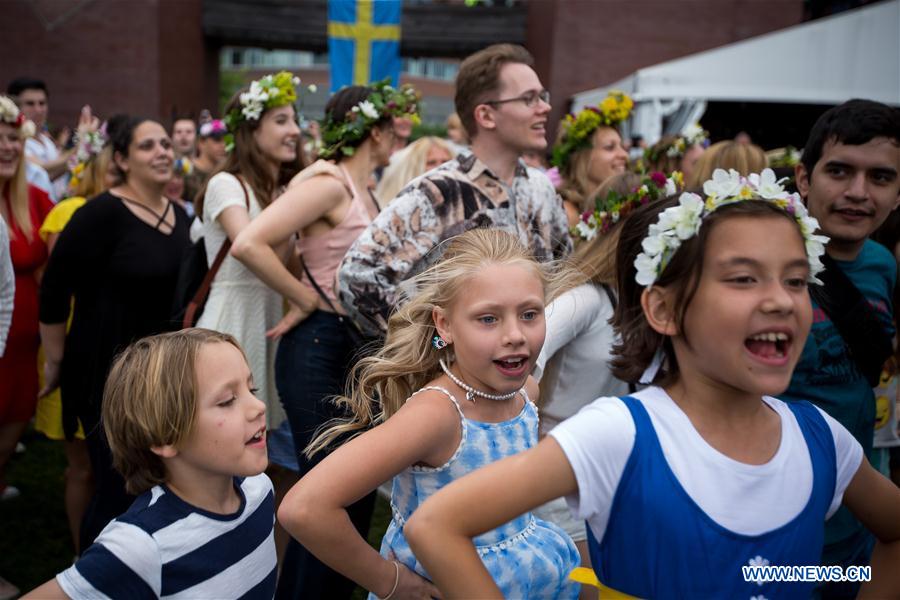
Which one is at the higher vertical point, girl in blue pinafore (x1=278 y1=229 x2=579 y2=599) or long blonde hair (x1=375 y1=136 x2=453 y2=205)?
long blonde hair (x1=375 y1=136 x2=453 y2=205)

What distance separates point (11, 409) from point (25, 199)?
1238 millimetres

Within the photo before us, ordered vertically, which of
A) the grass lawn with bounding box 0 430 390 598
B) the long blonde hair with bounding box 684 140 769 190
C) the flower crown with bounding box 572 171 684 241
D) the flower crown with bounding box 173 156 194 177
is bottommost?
the grass lawn with bounding box 0 430 390 598

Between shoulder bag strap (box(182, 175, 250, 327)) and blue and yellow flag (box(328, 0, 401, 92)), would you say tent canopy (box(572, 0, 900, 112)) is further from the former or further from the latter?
shoulder bag strap (box(182, 175, 250, 327))

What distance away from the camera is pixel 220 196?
14.3 feet

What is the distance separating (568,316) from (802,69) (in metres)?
13.0

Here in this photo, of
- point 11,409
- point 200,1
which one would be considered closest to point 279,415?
point 11,409

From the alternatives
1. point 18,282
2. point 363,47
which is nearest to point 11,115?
point 18,282

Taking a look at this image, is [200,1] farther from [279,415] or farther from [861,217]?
[861,217]

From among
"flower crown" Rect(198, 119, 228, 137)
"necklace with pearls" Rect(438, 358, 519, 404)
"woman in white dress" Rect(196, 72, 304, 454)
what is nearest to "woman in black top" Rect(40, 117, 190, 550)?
"woman in white dress" Rect(196, 72, 304, 454)

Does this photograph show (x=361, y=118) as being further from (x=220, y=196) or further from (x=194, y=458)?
(x=194, y=458)

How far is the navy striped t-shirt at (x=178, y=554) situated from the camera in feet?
6.62

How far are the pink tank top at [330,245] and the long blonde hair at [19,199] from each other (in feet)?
7.29

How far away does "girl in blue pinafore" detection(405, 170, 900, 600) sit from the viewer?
5.63 ft

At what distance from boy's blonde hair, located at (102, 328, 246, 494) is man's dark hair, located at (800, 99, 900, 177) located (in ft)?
6.84
